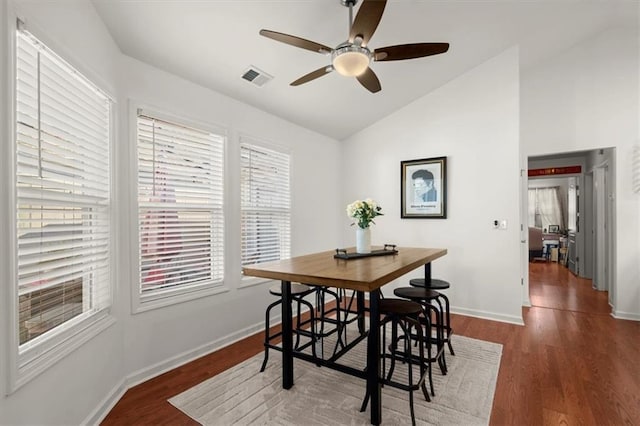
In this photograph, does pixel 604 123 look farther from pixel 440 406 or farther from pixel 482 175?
pixel 440 406

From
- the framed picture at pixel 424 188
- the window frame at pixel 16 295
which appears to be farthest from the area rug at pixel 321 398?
the framed picture at pixel 424 188

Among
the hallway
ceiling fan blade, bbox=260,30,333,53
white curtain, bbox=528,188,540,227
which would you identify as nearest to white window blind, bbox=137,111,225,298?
ceiling fan blade, bbox=260,30,333,53

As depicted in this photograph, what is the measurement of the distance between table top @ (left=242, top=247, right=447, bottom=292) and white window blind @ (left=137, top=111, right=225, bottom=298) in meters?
0.94

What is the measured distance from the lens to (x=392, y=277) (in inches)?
78.6

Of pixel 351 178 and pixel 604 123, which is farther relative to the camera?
pixel 351 178

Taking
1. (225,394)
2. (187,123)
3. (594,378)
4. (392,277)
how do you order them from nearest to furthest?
(392,277) → (225,394) → (594,378) → (187,123)

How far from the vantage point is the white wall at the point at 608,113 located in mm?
3742

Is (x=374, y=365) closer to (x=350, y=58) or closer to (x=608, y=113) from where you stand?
(x=350, y=58)

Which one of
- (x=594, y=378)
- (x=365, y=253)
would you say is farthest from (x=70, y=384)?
(x=594, y=378)

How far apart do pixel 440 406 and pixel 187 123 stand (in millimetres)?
3063

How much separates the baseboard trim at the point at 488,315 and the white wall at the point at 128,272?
2.25 m

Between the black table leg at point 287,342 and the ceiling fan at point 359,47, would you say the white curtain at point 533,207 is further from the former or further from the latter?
the black table leg at point 287,342

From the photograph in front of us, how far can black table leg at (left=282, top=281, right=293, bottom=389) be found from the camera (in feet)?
7.58

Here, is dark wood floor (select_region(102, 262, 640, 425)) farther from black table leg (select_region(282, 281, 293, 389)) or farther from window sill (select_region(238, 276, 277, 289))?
black table leg (select_region(282, 281, 293, 389))
